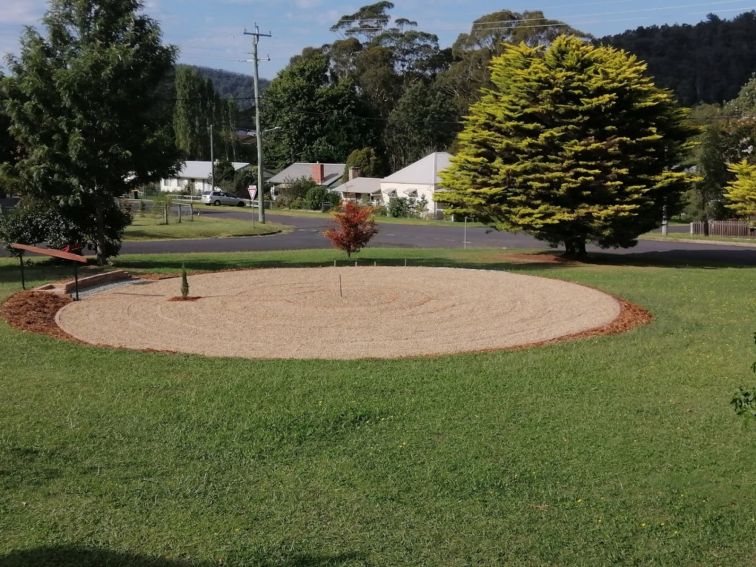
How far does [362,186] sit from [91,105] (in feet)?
178

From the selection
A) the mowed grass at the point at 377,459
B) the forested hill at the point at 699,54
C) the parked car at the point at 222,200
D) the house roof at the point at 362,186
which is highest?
the forested hill at the point at 699,54

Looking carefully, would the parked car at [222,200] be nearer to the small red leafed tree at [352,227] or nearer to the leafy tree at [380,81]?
the leafy tree at [380,81]

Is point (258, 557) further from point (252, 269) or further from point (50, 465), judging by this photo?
point (252, 269)

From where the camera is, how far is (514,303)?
62.7 ft

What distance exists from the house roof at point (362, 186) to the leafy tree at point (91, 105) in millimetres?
51041

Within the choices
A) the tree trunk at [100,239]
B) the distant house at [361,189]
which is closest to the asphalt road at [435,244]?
the tree trunk at [100,239]

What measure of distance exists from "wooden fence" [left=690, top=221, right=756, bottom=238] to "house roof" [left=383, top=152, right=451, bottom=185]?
70.5 feet

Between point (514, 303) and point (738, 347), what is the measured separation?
591 centimetres

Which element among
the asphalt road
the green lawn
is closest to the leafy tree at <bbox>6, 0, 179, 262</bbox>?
the asphalt road

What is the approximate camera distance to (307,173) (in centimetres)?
8869

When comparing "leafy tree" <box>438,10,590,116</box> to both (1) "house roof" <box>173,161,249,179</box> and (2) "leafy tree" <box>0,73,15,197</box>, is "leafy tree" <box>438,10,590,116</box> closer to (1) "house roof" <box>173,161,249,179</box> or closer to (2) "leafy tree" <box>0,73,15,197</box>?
(1) "house roof" <box>173,161,249,179</box>

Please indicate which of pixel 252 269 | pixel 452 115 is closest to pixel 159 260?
pixel 252 269

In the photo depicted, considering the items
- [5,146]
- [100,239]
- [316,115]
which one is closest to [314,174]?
[316,115]

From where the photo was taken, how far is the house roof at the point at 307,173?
84.8m
